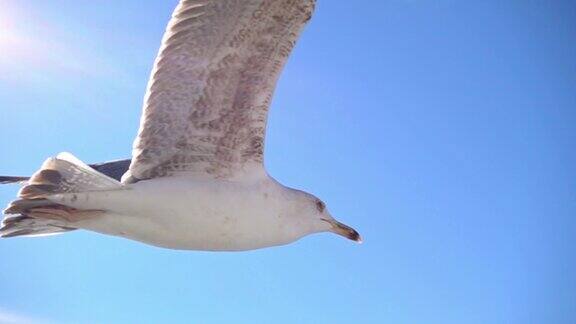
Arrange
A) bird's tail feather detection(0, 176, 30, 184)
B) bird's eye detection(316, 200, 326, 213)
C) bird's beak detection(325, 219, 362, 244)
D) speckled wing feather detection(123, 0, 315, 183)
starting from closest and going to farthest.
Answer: speckled wing feather detection(123, 0, 315, 183), bird's tail feather detection(0, 176, 30, 184), bird's eye detection(316, 200, 326, 213), bird's beak detection(325, 219, 362, 244)

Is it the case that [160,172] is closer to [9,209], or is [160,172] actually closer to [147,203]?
[147,203]

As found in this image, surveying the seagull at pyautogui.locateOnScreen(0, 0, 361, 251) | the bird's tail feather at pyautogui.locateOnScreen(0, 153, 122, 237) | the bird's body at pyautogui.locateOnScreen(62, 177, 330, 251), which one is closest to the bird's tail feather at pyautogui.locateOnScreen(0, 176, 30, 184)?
the seagull at pyautogui.locateOnScreen(0, 0, 361, 251)

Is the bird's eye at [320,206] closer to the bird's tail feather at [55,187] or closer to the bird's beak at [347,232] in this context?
the bird's beak at [347,232]

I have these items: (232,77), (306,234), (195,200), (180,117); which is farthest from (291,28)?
(306,234)

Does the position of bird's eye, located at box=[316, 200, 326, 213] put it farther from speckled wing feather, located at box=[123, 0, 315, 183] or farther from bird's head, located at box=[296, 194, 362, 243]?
speckled wing feather, located at box=[123, 0, 315, 183]

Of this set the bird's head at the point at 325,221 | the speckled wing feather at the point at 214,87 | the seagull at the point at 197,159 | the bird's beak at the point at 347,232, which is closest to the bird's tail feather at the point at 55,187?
the seagull at the point at 197,159

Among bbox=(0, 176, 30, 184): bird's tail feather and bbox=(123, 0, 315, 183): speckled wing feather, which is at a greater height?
bbox=(123, 0, 315, 183): speckled wing feather

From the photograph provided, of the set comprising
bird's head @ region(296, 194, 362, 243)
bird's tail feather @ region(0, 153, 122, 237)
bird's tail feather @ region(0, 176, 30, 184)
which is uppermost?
bird's head @ region(296, 194, 362, 243)
